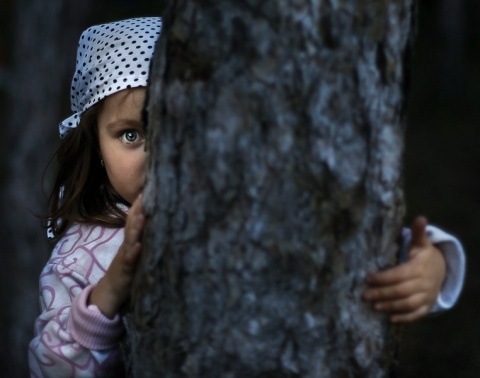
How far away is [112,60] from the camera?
272 cm

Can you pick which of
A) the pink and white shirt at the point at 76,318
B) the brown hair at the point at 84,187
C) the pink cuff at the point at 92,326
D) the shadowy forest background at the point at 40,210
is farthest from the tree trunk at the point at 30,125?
the pink cuff at the point at 92,326

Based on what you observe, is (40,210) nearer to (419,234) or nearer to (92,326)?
(92,326)

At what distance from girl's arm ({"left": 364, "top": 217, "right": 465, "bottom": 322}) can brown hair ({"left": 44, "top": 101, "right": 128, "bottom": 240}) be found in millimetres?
990

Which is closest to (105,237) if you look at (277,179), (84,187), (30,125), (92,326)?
(84,187)

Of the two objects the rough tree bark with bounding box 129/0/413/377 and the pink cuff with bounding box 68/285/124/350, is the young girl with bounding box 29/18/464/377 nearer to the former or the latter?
the pink cuff with bounding box 68/285/124/350

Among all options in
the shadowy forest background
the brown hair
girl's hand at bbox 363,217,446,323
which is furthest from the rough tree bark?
the shadowy forest background

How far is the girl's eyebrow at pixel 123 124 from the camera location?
8.52ft

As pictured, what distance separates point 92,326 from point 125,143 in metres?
0.55

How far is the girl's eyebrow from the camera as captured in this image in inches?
102

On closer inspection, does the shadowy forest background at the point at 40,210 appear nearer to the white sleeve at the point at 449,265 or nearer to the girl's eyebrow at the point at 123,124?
the girl's eyebrow at the point at 123,124

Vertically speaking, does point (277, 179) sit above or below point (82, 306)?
above

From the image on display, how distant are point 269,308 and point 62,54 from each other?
178 inches

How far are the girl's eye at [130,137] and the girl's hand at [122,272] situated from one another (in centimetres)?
46

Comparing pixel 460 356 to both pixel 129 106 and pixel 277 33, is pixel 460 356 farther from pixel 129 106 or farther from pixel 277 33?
pixel 277 33
